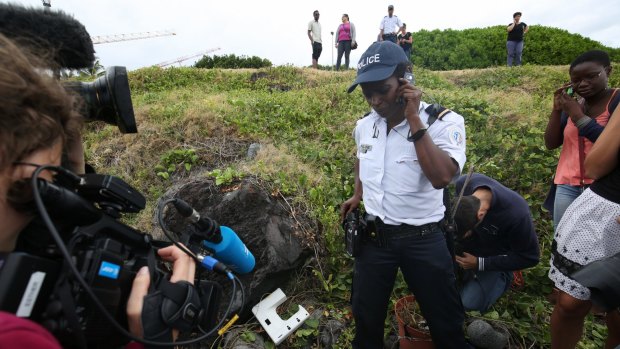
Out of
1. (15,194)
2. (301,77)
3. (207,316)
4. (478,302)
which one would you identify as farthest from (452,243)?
(301,77)

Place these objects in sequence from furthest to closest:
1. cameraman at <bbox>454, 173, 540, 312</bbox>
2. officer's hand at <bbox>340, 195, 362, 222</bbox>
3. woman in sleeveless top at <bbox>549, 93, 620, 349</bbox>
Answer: officer's hand at <bbox>340, 195, 362, 222</bbox>, cameraman at <bbox>454, 173, 540, 312</bbox>, woman in sleeveless top at <bbox>549, 93, 620, 349</bbox>

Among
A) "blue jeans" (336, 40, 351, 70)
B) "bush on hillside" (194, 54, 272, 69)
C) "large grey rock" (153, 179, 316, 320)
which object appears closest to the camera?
"large grey rock" (153, 179, 316, 320)

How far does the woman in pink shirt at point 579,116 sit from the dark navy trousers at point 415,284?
1460 millimetres

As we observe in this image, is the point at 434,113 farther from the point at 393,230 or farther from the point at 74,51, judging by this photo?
the point at 74,51

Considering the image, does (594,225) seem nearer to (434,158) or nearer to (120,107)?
(434,158)

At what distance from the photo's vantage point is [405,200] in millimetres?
2236

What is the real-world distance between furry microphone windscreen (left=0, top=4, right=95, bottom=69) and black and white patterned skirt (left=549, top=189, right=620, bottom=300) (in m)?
2.68

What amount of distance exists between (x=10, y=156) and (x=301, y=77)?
973 cm

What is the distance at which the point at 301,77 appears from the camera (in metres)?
10.3

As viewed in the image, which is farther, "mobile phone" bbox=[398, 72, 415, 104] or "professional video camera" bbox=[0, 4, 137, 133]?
"mobile phone" bbox=[398, 72, 415, 104]

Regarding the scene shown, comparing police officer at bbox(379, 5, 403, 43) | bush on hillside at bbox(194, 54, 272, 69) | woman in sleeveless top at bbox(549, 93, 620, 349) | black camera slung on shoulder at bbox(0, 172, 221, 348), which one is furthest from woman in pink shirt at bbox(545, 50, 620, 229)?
bush on hillside at bbox(194, 54, 272, 69)

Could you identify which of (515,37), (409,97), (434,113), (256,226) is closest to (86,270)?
(409,97)

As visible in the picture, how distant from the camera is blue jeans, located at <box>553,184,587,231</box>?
9.64ft

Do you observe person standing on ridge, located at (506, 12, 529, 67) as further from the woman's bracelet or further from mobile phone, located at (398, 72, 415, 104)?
mobile phone, located at (398, 72, 415, 104)
